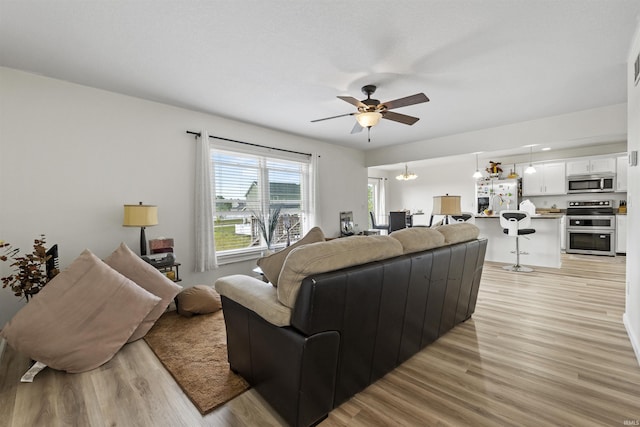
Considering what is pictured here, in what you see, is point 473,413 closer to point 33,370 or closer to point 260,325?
point 260,325

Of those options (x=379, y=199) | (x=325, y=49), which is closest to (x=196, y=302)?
(x=325, y=49)

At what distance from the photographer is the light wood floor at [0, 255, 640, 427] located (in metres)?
1.56

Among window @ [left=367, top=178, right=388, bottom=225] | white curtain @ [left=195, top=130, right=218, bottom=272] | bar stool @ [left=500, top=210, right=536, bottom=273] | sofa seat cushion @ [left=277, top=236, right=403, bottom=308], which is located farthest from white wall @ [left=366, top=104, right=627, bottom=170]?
sofa seat cushion @ [left=277, top=236, right=403, bottom=308]

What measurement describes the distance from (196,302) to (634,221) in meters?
4.07

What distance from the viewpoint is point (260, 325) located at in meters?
1.58

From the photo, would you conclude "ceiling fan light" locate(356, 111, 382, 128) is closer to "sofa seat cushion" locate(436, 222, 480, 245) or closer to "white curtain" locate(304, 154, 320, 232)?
"sofa seat cushion" locate(436, 222, 480, 245)

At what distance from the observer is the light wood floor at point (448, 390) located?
5.11 ft

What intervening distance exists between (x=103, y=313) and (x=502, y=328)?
11.4ft

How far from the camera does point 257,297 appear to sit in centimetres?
159

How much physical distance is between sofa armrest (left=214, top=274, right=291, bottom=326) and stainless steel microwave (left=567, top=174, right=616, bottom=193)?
7.78 meters

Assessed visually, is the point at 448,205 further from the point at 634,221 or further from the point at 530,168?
the point at 530,168

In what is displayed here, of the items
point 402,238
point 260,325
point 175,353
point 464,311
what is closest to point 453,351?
point 464,311

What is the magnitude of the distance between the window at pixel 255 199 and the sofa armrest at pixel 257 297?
7.98 ft

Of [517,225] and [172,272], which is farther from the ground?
[517,225]
